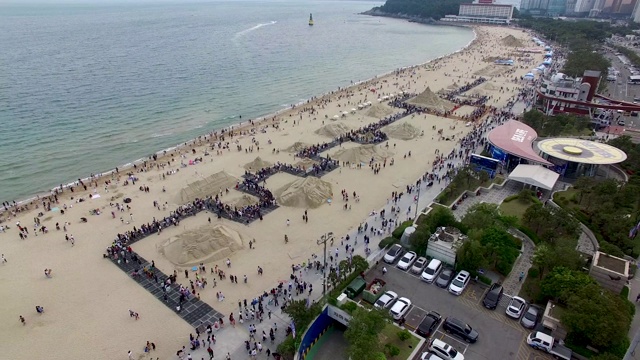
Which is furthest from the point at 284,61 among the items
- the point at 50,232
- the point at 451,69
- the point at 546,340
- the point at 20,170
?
the point at 546,340

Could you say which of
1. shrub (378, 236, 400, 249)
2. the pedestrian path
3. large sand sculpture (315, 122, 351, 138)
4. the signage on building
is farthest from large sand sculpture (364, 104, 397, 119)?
the signage on building

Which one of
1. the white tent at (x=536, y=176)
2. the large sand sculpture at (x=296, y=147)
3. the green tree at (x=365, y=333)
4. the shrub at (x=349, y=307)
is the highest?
the green tree at (x=365, y=333)

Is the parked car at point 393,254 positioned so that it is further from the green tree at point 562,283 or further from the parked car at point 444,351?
the green tree at point 562,283

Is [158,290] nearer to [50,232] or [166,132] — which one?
[50,232]

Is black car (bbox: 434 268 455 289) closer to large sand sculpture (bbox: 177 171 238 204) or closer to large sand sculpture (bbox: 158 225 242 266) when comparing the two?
large sand sculpture (bbox: 158 225 242 266)

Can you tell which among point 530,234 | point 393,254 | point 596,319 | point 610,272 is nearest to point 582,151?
point 530,234

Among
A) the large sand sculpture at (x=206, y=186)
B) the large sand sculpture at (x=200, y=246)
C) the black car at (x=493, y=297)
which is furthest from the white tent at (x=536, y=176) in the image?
the large sand sculpture at (x=206, y=186)

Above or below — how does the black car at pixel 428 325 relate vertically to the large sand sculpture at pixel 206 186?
above
